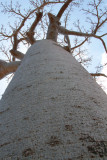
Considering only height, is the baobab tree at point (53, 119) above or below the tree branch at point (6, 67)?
below

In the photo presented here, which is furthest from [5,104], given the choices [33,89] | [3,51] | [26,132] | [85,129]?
[3,51]

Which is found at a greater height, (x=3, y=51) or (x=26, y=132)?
(x=3, y=51)

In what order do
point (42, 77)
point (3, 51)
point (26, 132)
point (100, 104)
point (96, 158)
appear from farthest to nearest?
point (3, 51), point (42, 77), point (100, 104), point (26, 132), point (96, 158)

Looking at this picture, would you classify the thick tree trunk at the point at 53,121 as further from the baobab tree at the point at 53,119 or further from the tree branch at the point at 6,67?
the tree branch at the point at 6,67

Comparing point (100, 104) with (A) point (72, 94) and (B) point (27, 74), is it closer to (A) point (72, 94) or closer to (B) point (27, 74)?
(A) point (72, 94)

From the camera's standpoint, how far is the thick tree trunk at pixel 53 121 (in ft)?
1.41

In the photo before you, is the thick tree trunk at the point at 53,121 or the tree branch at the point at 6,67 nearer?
the thick tree trunk at the point at 53,121

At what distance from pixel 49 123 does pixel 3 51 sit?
16.5ft

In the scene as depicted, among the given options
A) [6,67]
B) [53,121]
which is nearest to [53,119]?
[53,121]

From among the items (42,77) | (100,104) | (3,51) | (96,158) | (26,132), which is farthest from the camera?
(3,51)

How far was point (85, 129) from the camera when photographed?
0.49 m

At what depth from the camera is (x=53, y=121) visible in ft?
1.73

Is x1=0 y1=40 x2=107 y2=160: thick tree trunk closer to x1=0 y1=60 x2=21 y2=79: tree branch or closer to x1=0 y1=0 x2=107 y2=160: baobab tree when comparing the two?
x1=0 y1=0 x2=107 y2=160: baobab tree

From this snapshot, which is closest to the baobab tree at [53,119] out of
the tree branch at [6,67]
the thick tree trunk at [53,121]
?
the thick tree trunk at [53,121]
